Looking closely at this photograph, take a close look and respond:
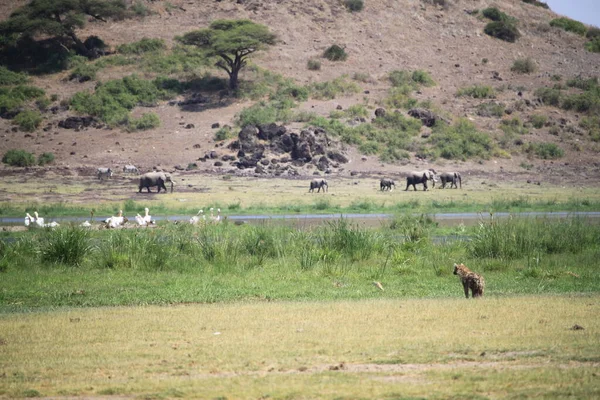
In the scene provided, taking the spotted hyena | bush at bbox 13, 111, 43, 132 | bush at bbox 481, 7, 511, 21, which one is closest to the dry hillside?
bush at bbox 13, 111, 43, 132

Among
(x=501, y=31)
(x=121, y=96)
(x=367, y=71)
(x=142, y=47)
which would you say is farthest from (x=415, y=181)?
(x=501, y=31)

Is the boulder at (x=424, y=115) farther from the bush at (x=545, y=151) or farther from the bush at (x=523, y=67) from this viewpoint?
the bush at (x=523, y=67)

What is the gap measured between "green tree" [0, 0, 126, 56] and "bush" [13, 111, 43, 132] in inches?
534

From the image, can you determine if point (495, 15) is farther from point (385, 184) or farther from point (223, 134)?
point (385, 184)

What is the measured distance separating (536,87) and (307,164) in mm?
30095

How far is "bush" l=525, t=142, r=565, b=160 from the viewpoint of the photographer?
197 ft

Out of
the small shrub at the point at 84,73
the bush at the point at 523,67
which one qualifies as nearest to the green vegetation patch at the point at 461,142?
the bush at the point at 523,67

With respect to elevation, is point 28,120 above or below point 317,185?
above

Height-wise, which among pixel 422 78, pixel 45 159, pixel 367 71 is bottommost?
pixel 45 159

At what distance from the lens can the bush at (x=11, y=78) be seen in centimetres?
6794

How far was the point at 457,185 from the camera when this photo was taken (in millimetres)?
51281

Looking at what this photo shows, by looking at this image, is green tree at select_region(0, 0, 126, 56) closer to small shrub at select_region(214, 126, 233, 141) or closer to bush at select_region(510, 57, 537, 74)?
small shrub at select_region(214, 126, 233, 141)

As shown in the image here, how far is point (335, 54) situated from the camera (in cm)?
7462

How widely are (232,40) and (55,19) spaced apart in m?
18.6
